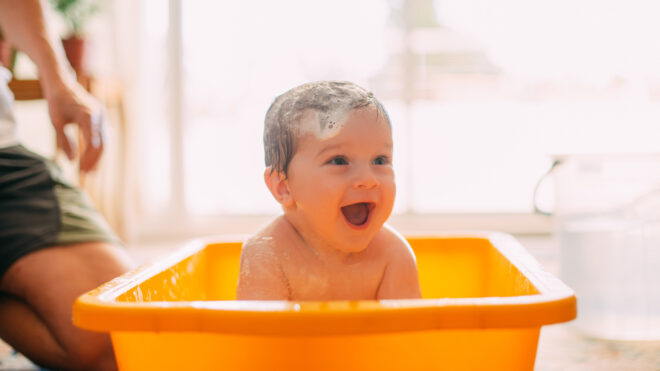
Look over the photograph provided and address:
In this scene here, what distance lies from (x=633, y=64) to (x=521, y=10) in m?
0.46

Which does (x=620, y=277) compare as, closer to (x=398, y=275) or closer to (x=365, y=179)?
(x=398, y=275)

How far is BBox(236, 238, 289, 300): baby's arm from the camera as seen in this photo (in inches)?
26.2

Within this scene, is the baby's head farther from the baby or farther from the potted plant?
the potted plant

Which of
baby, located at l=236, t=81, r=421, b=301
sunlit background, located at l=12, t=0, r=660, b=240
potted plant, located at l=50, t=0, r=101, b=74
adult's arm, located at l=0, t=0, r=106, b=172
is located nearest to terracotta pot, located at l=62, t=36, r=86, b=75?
potted plant, located at l=50, t=0, r=101, b=74

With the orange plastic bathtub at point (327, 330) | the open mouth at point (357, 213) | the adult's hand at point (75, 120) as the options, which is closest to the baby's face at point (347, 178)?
the open mouth at point (357, 213)

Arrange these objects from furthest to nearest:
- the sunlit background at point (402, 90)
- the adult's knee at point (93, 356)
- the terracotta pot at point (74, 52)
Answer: the sunlit background at point (402, 90) < the terracotta pot at point (74, 52) < the adult's knee at point (93, 356)

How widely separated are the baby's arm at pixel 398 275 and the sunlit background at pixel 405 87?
169cm

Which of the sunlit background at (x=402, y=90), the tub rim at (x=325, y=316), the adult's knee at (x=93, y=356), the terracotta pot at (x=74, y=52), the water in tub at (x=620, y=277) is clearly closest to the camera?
the tub rim at (x=325, y=316)

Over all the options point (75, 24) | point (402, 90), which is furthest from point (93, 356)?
point (402, 90)

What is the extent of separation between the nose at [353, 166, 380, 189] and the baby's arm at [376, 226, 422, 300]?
0.38 ft

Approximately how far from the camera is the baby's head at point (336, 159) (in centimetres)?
63

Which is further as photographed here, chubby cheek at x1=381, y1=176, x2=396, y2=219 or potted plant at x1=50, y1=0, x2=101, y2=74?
potted plant at x1=50, y1=0, x2=101, y2=74

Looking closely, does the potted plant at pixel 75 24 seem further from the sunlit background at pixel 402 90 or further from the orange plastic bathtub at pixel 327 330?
the orange plastic bathtub at pixel 327 330

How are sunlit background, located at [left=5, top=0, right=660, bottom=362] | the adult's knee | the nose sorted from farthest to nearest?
sunlit background, located at [left=5, top=0, right=660, bottom=362]
the adult's knee
the nose
